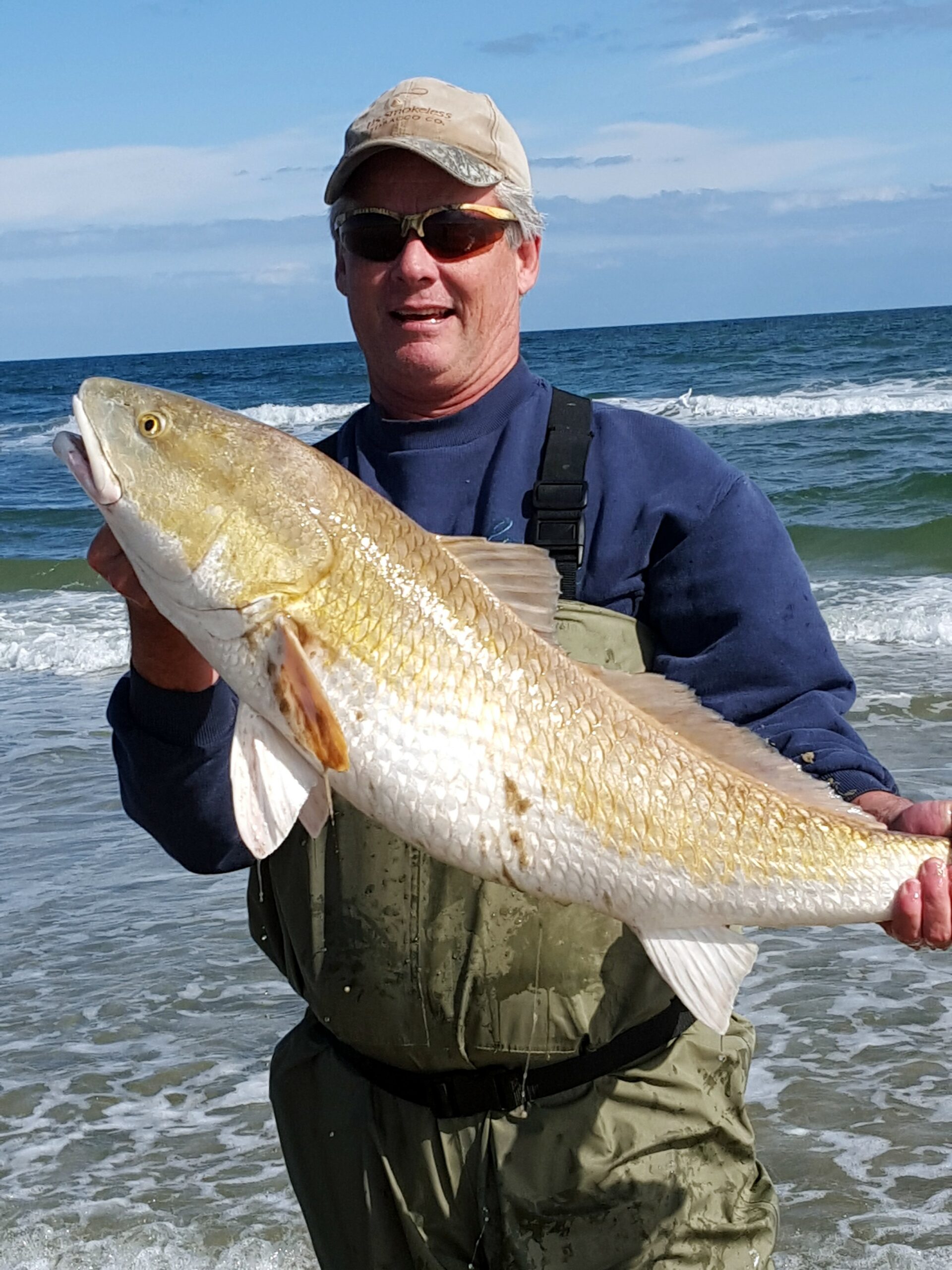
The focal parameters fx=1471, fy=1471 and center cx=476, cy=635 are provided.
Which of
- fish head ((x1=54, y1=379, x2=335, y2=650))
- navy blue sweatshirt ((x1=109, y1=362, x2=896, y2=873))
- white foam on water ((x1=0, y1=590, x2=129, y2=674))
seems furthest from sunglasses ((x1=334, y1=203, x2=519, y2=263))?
white foam on water ((x1=0, y1=590, x2=129, y2=674))

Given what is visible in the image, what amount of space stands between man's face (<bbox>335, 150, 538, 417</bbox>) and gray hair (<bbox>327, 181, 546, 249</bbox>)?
0.02 meters

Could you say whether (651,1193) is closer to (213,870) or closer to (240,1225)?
(213,870)

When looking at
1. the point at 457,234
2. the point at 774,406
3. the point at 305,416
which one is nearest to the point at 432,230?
the point at 457,234

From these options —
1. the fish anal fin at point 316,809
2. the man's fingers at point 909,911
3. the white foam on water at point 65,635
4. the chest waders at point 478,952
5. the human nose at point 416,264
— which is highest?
the human nose at point 416,264

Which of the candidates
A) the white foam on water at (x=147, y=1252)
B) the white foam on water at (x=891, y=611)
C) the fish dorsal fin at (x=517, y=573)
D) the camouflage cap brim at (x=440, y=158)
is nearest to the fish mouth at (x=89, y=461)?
the fish dorsal fin at (x=517, y=573)

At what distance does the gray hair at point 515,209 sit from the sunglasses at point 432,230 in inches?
0.7

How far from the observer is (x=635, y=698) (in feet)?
8.80

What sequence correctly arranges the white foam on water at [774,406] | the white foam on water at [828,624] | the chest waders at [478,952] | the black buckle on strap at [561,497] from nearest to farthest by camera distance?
the chest waders at [478,952] → the black buckle on strap at [561,497] → the white foam on water at [828,624] → the white foam on water at [774,406]

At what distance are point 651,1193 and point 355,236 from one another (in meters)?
2.10

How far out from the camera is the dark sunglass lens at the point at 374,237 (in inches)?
126

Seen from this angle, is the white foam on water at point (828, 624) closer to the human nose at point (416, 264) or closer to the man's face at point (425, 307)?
the man's face at point (425, 307)

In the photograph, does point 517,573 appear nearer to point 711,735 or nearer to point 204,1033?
point 711,735

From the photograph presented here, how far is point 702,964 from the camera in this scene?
2.63 metres

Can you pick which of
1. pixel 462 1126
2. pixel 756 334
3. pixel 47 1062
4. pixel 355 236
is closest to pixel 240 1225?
pixel 47 1062
